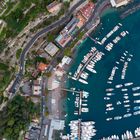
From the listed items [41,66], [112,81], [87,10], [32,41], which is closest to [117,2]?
[87,10]

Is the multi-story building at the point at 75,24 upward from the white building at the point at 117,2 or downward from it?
downward

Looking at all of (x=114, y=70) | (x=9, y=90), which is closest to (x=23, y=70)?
(x=9, y=90)

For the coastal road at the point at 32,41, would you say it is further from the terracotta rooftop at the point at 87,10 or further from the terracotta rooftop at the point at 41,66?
the terracotta rooftop at the point at 41,66

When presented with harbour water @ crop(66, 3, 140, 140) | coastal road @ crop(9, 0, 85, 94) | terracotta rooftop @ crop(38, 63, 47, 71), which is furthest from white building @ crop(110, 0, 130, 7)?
terracotta rooftop @ crop(38, 63, 47, 71)

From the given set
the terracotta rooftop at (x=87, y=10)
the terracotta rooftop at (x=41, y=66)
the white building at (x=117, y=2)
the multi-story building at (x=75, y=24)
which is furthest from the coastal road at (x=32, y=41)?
the white building at (x=117, y=2)

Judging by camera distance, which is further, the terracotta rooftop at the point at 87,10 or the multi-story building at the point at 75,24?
the terracotta rooftop at the point at 87,10

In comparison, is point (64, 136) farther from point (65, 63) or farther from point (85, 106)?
→ point (65, 63)

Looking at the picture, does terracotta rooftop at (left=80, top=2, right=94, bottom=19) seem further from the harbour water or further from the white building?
the white building

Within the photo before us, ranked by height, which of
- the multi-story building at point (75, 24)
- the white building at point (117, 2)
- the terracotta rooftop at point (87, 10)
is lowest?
the multi-story building at point (75, 24)
